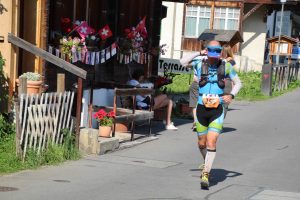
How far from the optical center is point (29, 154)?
931 cm

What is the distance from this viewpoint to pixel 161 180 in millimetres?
8938

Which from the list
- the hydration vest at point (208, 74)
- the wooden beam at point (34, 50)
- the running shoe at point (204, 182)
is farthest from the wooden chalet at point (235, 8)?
the running shoe at point (204, 182)

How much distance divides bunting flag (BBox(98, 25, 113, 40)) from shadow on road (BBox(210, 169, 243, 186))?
16.2ft

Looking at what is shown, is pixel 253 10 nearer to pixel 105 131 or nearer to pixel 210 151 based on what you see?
pixel 105 131

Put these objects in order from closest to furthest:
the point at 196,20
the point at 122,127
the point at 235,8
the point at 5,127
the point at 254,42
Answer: the point at 5,127 → the point at 122,127 → the point at 235,8 → the point at 254,42 → the point at 196,20

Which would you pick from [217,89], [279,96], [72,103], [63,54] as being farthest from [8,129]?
[279,96]

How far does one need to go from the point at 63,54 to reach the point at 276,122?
6989 mm

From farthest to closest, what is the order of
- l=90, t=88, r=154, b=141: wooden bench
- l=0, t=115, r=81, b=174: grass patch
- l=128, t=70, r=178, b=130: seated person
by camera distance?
l=128, t=70, r=178, b=130: seated person < l=90, t=88, r=154, b=141: wooden bench < l=0, t=115, r=81, b=174: grass patch

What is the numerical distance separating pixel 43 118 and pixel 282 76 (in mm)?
18537

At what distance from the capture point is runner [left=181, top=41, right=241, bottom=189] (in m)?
8.48

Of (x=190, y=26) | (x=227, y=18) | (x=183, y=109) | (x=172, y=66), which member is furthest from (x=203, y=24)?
(x=183, y=109)

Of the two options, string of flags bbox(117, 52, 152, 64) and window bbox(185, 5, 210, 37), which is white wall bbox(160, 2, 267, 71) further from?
string of flags bbox(117, 52, 152, 64)

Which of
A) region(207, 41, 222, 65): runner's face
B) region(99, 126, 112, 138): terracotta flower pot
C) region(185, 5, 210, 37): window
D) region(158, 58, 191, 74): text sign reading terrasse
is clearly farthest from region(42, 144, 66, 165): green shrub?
region(185, 5, 210, 37): window

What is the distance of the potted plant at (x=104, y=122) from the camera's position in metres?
11.5
